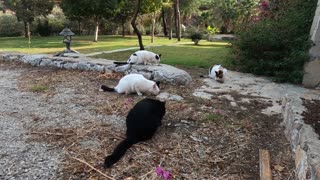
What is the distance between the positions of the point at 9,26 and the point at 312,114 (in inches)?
918

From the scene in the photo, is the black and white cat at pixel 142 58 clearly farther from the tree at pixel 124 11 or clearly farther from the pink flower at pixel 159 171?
the tree at pixel 124 11

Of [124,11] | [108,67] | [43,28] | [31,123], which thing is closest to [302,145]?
[31,123]

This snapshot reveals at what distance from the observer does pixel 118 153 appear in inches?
122

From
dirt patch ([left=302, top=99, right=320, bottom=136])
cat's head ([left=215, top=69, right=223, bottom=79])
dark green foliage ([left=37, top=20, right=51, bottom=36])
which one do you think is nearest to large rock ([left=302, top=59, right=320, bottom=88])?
cat's head ([left=215, top=69, right=223, bottom=79])

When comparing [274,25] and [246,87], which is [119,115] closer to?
[246,87]

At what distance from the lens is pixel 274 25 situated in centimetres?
762

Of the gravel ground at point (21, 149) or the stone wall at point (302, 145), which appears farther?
the gravel ground at point (21, 149)

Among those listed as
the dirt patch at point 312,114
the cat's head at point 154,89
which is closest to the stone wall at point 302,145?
the dirt patch at point 312,114

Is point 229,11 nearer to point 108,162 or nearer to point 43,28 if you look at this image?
point 43,28

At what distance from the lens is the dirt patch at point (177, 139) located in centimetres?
297

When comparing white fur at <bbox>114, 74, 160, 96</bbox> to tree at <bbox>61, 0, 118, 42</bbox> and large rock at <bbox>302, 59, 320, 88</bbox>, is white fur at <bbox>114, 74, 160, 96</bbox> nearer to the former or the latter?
large rock at <bbox>302, 59, 320, 88</bbox>

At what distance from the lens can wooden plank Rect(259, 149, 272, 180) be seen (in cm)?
282

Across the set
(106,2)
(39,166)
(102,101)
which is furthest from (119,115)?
(106,2)

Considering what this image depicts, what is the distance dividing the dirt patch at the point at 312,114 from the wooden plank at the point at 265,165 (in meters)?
0.56
